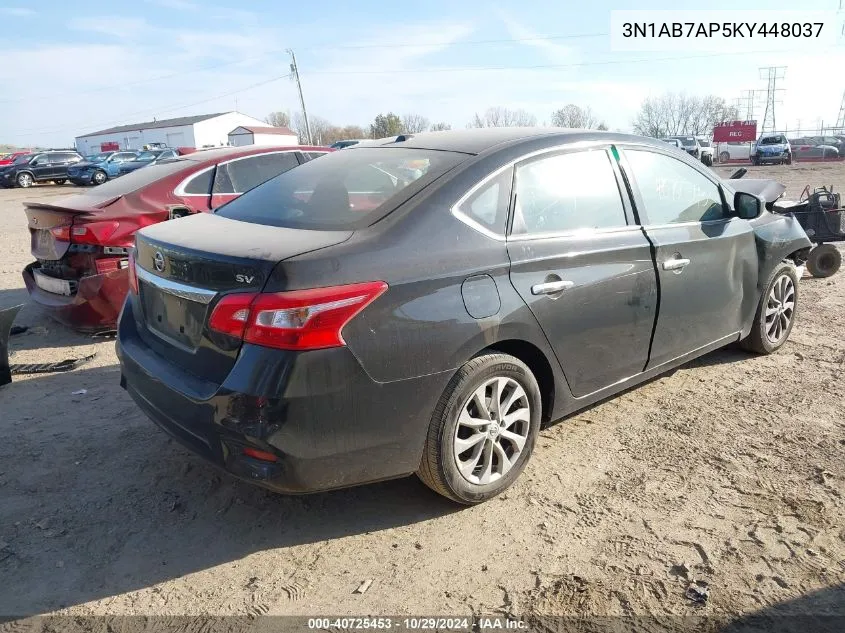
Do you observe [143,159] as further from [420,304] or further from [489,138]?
[420,304]

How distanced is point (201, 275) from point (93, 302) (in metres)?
3.06

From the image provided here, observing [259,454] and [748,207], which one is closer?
[259,454]

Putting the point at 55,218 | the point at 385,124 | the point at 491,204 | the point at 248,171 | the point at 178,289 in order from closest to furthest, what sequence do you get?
the point at 178,289, the point at 491,204, the point at 55,218, the point at 248,171, the point at 385,124

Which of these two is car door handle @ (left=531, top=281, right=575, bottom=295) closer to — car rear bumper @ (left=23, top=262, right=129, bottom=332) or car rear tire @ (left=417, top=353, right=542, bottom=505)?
car rear tire @ (left=417, top=353, right=542, bottom=505)

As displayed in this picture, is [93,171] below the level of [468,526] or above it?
above

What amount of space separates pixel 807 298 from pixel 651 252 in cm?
406

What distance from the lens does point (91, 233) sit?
5.18m

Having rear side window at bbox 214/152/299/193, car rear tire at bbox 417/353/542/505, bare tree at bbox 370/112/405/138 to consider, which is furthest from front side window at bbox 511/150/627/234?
bare tree at bbox 370/112/405/138

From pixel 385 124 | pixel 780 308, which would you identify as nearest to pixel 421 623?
pixel 780 308

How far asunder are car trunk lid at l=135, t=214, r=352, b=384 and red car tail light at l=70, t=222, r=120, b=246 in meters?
2.28

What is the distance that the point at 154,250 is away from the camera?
3.02 m

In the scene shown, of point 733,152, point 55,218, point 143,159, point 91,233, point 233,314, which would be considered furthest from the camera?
point 733,152

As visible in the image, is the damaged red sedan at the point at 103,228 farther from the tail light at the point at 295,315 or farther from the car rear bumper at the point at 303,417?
the tail light at the point at 295,315

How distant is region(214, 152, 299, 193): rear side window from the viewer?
6203 mm
